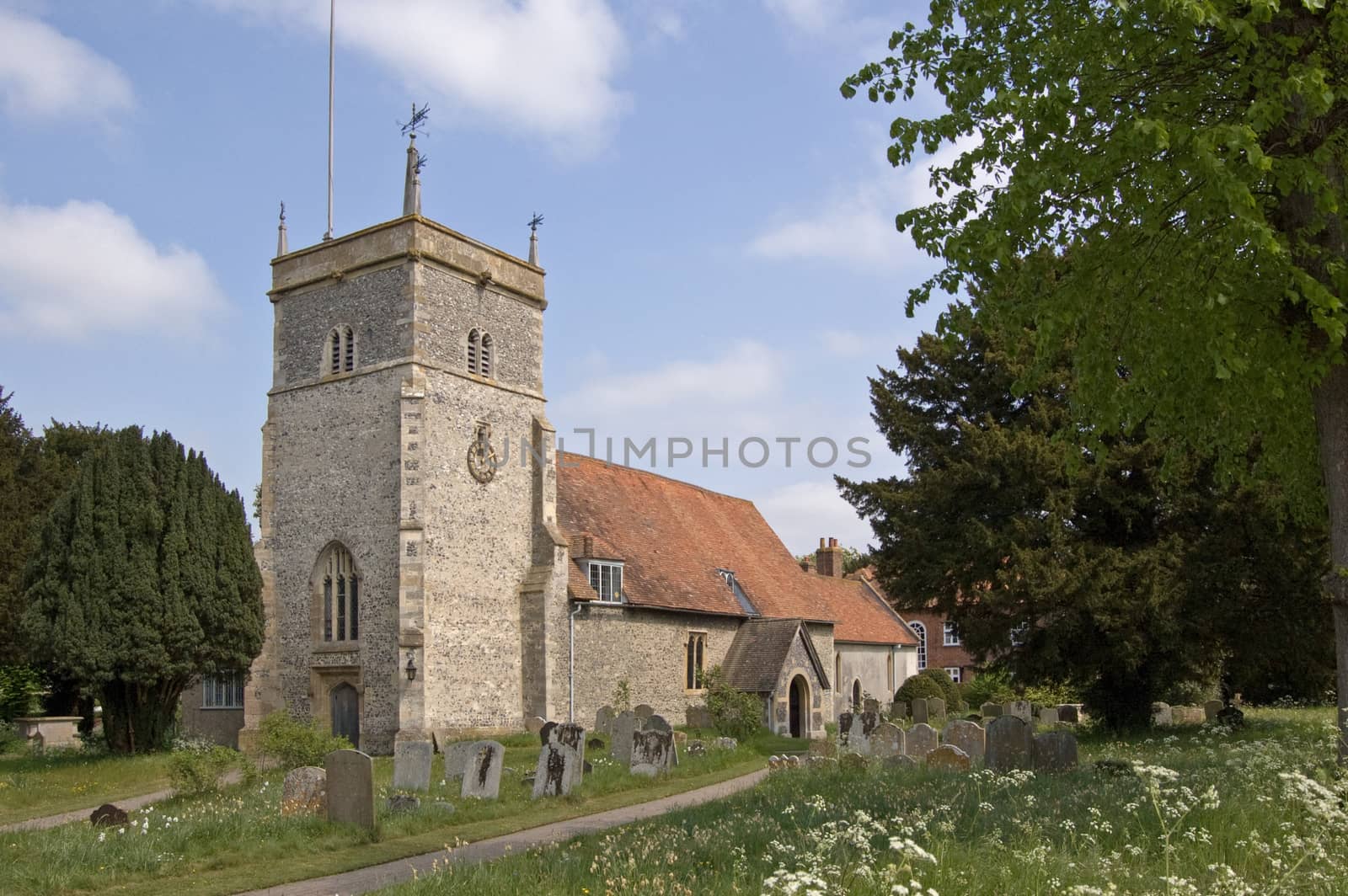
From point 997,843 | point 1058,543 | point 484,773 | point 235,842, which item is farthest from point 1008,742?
point 235,842

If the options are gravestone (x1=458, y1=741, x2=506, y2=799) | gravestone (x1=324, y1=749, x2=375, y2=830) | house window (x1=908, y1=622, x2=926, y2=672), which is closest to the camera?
gravestone (x1=324, y1=749, x2=375, y2=830)

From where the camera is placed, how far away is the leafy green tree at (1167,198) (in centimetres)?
920

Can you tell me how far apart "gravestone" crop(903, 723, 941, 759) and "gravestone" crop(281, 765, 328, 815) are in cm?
912

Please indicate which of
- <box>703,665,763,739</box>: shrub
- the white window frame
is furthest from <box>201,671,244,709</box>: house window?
<box>703,665,763,739</box>: shrub

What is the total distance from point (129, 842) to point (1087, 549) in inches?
669

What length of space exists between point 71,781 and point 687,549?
18083 mm

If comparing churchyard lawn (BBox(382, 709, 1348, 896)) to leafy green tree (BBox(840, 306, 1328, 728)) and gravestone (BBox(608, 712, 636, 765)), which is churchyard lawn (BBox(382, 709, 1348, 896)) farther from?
leafy green tree (BBox(840, 306, 1328, 728))

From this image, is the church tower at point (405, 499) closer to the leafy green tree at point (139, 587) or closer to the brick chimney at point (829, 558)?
the leafy green tree at point (139, 587)

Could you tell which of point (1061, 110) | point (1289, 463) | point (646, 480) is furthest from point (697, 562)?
point (1061, 110)

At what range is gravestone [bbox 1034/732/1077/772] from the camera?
14.0 metres

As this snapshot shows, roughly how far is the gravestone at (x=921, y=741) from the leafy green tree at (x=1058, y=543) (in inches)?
176

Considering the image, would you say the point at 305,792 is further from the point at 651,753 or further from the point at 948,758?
the point at 948,758

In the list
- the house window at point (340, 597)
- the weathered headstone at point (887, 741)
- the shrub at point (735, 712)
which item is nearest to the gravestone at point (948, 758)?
the weathered headstone at point (887, 741)

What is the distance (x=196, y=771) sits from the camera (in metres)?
15.3
